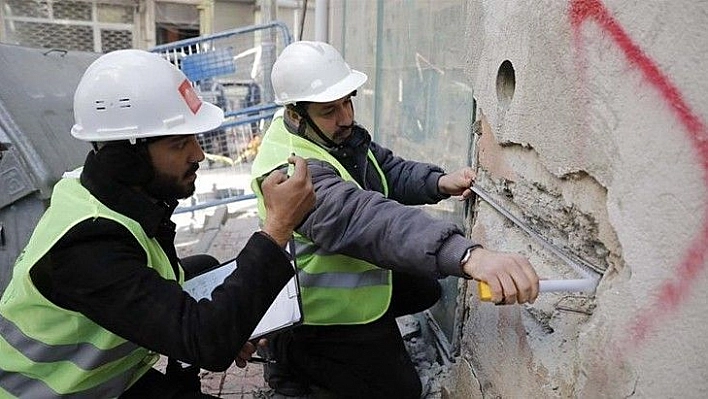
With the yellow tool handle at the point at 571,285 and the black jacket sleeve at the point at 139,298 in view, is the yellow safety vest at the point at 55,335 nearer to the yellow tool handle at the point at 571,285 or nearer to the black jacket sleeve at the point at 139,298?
the black jacket sleeve at the point at 139,298

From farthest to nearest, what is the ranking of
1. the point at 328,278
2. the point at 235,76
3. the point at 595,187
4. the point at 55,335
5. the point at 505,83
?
the point at 235,76 < the point at 328,278 < the point at 505,83 < the point at 55,335 < the point at 595,187

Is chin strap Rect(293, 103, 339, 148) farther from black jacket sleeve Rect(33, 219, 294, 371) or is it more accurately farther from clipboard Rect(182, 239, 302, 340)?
black jacket sleeve Rect(33, 219, 294, 371)

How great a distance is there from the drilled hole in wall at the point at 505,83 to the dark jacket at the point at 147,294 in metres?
0.86

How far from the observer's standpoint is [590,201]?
151 centimetres

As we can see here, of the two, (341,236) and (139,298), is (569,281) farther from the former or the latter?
(139,298)

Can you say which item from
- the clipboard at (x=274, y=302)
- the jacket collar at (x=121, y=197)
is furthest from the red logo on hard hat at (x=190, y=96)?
the clipboard at (x=274, y=302)

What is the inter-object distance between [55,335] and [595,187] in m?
1.49

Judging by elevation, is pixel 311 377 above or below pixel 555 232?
below

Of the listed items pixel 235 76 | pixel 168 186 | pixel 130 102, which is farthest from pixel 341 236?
pixel 235 76

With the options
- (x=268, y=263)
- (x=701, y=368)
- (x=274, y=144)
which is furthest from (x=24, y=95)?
(x=701, y=368)

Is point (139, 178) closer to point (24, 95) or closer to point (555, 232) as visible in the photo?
point (555, 232)

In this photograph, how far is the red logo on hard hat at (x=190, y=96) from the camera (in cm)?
203

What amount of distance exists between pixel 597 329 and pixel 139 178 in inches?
51.8

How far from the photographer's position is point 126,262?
1.68 metres
